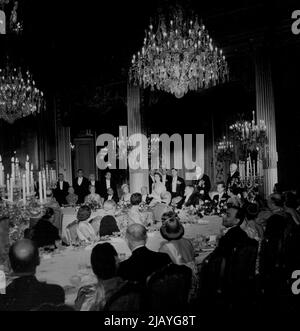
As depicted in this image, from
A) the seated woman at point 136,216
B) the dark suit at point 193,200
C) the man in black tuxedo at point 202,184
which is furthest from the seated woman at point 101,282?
the man in black tuxedo at point 202,184

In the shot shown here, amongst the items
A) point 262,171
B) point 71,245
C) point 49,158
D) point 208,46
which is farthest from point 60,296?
point 49,158

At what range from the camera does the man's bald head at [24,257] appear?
2.87 m

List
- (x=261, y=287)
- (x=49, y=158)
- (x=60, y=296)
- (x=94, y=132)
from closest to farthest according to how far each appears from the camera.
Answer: (x=60, y=296), (x=261, y=287), (x=49, y=158), (x=94, y=132)

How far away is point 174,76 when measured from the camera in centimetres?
732

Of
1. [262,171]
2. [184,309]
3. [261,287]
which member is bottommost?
[261,287]

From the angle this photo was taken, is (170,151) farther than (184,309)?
Yes

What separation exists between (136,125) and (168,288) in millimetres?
9435

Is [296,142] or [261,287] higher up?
[296,142]

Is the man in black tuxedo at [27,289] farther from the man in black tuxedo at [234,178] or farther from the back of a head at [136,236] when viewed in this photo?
the man in black tuxedo at [234,178]

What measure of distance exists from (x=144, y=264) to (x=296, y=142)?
7271 mm

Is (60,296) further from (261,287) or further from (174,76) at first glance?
(174,76)
